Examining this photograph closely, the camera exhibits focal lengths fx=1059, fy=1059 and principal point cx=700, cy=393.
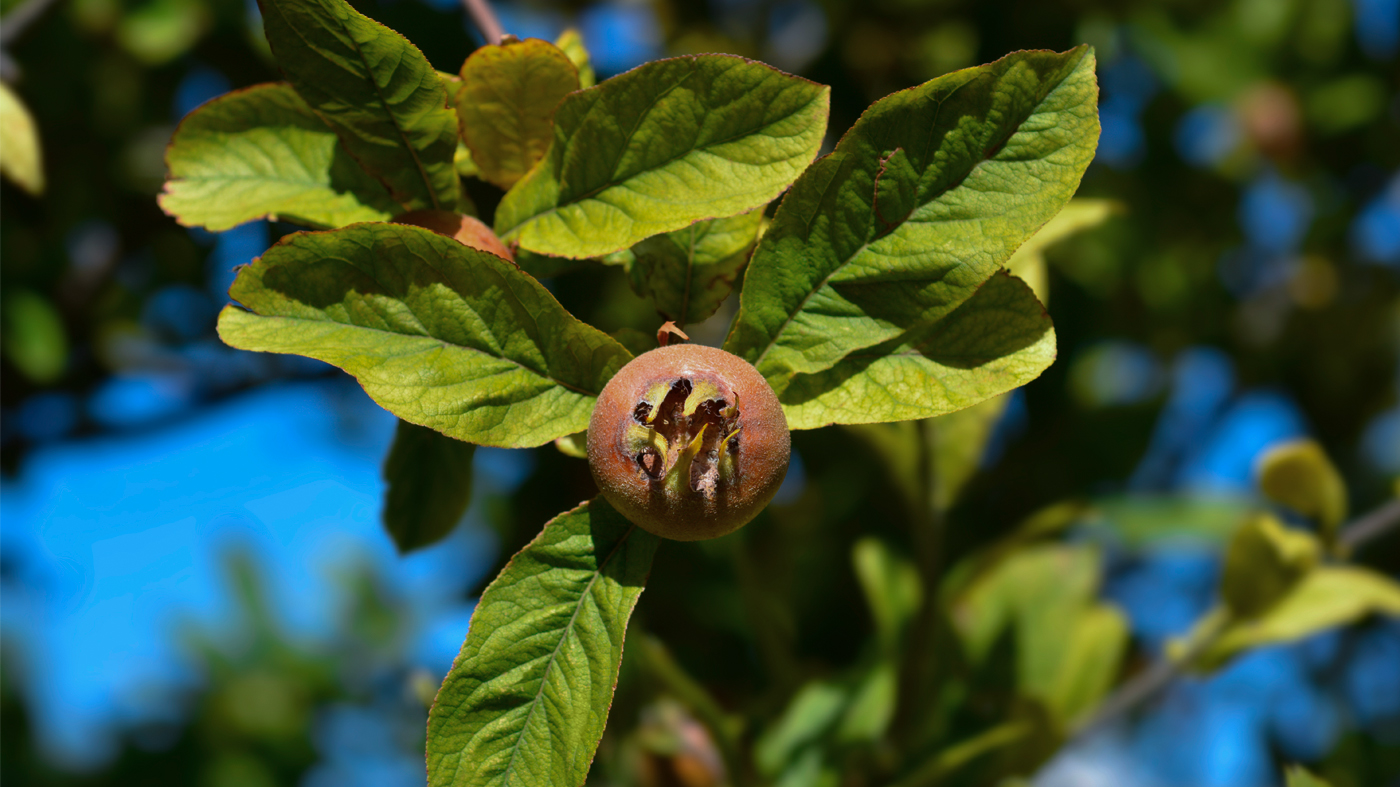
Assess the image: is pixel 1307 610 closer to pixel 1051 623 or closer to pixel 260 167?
pixel 1051 623

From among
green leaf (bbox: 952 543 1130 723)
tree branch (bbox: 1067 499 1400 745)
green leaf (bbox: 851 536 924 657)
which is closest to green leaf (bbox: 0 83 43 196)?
green leaf (bbox: 851 536 924 657)

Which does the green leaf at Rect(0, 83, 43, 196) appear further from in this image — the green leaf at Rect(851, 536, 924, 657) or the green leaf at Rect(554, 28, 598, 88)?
the green leaf at Rect(851, 536, 924, 657)

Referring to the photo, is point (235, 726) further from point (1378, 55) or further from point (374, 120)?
point (1378, 55)

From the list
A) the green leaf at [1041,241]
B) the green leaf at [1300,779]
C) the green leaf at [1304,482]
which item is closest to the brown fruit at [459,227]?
the green leaf at [1041,241]

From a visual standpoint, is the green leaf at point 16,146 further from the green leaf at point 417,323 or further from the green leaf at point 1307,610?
the green leaf at point 1307,610

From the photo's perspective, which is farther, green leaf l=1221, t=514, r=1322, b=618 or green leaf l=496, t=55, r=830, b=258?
green leaf l=1221, t=514, r=1322, b=618

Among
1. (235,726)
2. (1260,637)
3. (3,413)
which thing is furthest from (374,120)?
(235,726)
